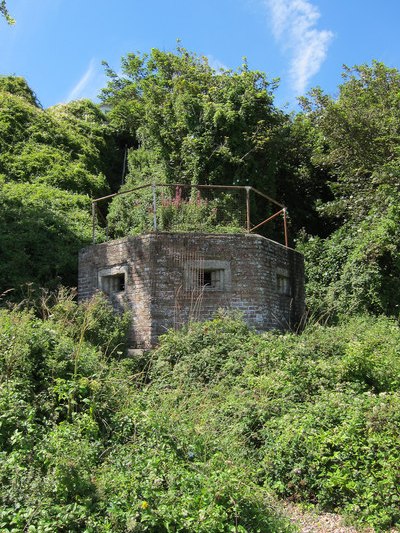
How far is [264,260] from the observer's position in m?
11.0

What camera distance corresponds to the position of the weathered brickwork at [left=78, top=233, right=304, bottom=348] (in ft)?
33.8

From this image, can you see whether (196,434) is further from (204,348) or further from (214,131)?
(214,131)

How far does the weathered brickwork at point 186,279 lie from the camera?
1030 centimetres

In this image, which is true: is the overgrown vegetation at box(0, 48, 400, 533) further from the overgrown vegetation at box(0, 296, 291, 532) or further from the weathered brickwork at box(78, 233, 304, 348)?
the weathered brickwork at box(78, 233, 304, 348)

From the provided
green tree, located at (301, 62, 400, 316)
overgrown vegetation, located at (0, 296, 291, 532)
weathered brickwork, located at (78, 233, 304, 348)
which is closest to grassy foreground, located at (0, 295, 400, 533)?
overgrown vegetation, located at (0, 296, 291, 532)

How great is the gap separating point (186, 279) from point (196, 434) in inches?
182

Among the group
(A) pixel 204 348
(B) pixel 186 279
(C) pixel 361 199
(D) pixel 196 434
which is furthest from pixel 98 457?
(C) pixel 361 199

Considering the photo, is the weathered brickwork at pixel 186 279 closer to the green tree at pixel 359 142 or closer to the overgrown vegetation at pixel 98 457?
the overgrown vegetation at pixel 98 457

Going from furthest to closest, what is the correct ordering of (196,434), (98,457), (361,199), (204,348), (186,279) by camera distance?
(361,199) < (186,279) < (204,348) < (196,434) < (98,457)

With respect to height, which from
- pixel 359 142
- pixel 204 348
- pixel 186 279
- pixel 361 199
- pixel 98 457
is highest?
pixel 359 142

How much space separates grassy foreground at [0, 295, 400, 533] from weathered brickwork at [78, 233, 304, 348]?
1302mm

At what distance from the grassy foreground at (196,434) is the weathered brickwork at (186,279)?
1.30 metres

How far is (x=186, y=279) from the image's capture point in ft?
34.4

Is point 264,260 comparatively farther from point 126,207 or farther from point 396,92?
point 396,92
